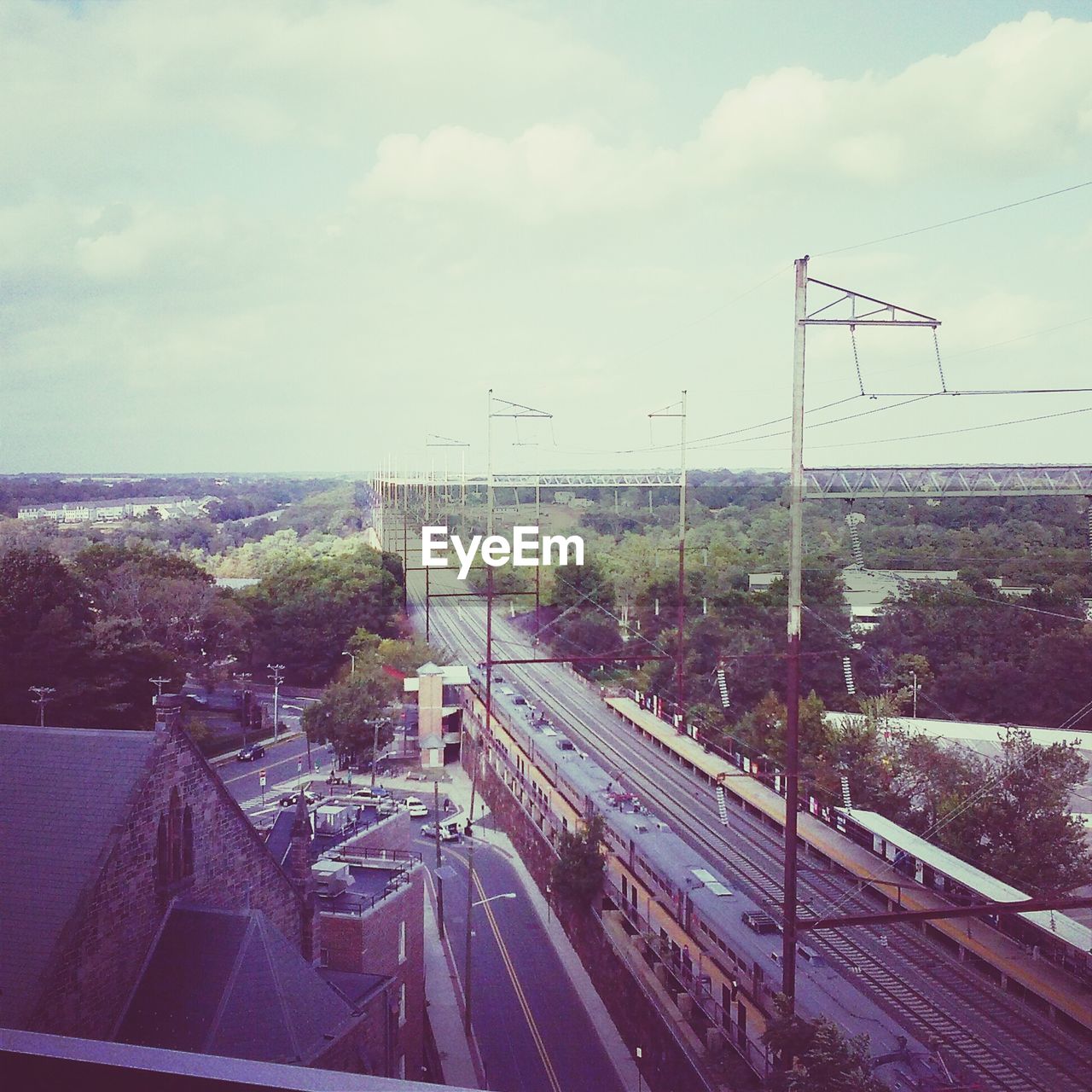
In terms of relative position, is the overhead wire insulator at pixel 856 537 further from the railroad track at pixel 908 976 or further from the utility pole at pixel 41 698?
the utility pole at pixel 41 698

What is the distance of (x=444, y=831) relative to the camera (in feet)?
19.9

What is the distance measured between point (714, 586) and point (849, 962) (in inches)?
116

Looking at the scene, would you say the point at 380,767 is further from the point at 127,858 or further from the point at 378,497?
the point at 127,858

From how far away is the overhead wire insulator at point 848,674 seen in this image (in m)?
6.07

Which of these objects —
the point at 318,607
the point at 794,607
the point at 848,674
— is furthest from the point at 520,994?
the point at 848,674

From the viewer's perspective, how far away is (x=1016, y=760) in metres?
5.81

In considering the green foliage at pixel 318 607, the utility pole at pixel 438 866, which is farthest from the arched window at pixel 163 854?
the utility pole at pixel 438 866

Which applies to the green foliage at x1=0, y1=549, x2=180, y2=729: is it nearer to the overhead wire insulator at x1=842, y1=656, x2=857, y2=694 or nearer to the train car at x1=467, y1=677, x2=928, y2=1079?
the train car at x1=467, y1=677, x2=928, y2=1079

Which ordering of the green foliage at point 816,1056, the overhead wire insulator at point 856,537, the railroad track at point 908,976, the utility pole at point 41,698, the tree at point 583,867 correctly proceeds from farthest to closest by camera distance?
the overhead wire insulator at point 856,537 < the tree at point 583,867 < the utility pole at point 41,698 < the railroad track at point 908,976 < the green foliage at point 816,1056

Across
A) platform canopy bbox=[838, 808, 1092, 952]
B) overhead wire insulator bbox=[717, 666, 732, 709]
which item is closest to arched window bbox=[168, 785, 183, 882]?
overhead wire insulator bbox=[717, 666, 732, 709]

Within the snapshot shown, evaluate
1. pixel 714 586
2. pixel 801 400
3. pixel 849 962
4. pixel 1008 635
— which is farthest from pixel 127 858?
pixel 1008 635

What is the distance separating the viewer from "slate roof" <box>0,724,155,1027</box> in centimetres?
316

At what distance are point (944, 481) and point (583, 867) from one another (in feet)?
9.82

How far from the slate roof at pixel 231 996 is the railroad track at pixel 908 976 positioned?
2474 mm
